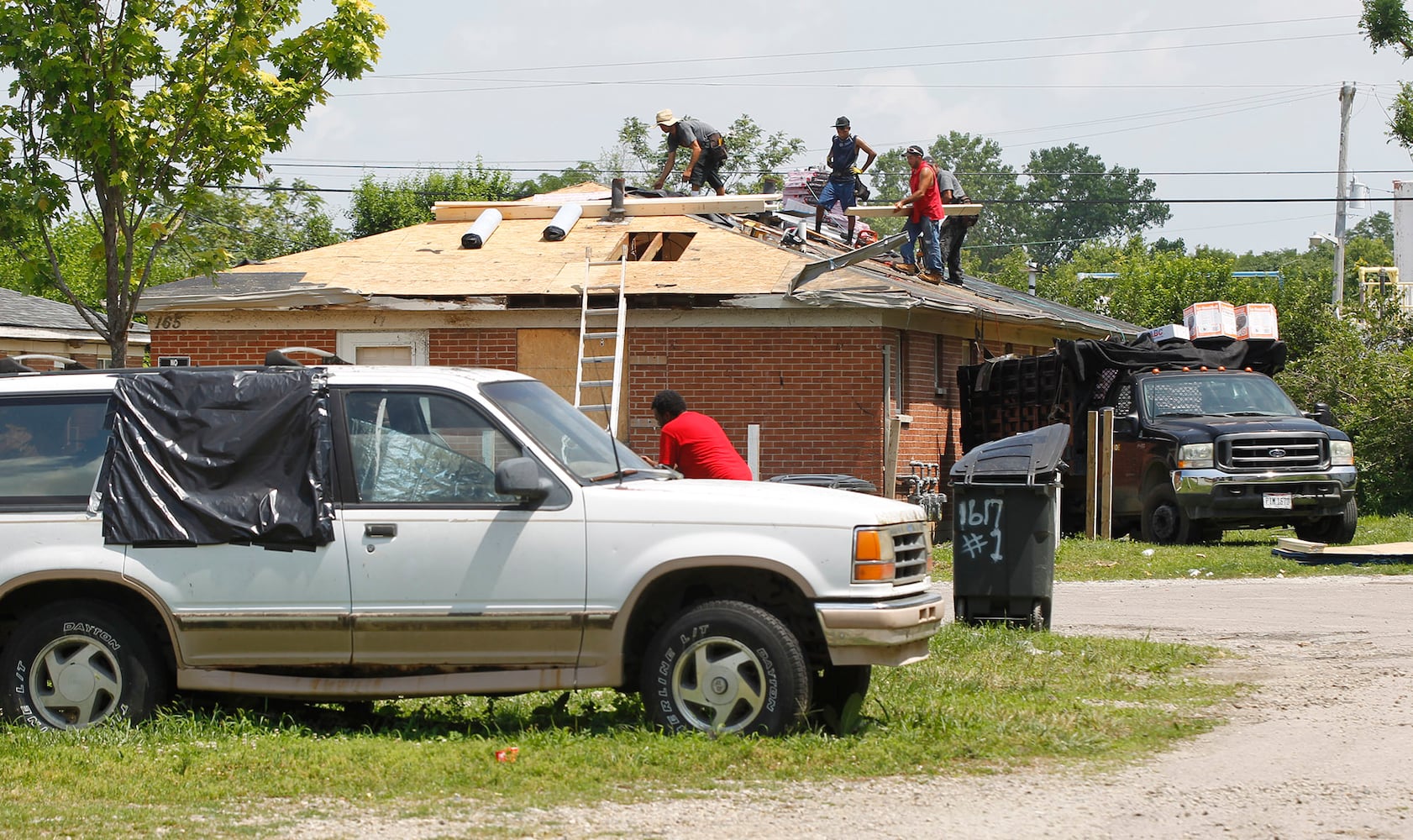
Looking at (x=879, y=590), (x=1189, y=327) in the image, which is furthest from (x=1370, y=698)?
(x=1189, y=327)

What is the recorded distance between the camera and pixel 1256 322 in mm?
21016

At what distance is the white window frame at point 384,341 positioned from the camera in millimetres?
19219

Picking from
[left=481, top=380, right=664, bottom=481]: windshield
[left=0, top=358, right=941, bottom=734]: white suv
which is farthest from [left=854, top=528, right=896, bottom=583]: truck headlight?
[left=481, top=380, right=664, bottom=481]: windshield

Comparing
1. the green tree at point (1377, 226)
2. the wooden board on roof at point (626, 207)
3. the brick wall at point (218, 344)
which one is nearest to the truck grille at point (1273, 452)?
the wooden board on roof at point (626, 207)

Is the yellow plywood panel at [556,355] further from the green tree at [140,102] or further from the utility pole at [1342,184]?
the utility pole at [1342,184]

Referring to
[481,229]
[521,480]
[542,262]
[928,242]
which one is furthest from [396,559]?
[928,242]

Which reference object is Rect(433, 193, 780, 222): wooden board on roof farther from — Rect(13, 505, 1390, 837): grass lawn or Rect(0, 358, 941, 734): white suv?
Rect(0, 358, 941, 734): white suv

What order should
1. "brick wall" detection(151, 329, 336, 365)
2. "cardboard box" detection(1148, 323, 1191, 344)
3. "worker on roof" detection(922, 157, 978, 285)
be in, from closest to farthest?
1. "brick wall" detection(151, 329, 336, 365)
2. "cardboard box" detection(1148, 323, 1191, 344)
3. "worker on roof" detection(922, 157, 978, 285)

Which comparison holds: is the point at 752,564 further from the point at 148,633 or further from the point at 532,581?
the point at 148,633

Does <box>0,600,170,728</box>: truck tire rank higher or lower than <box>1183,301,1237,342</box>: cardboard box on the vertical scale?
lower

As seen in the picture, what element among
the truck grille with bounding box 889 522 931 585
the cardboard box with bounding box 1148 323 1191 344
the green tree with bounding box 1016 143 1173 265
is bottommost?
the truck grille with bounding box 889 522 931 585

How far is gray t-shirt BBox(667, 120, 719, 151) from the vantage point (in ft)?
76.7

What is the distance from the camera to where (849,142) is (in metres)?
23.7

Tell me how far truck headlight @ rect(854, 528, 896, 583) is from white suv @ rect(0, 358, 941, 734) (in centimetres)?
1
